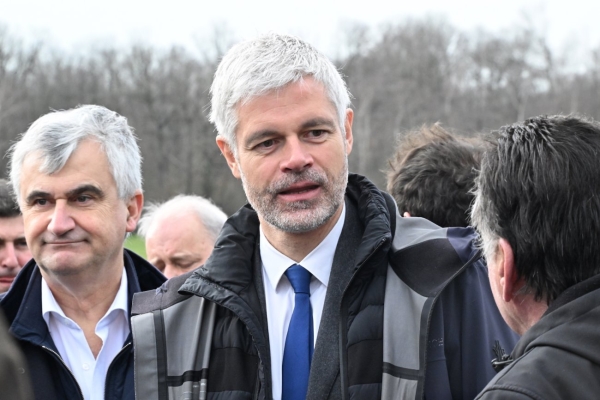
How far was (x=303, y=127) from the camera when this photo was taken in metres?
3.20

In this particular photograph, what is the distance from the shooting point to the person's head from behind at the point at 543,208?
215cm

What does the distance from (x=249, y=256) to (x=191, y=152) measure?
4853 cm

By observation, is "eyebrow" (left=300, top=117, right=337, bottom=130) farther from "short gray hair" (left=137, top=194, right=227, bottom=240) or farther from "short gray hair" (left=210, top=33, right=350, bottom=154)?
"short gray hair" (left=137, top=194, right=227, bottom=240)

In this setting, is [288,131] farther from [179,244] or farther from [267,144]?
[179,244]

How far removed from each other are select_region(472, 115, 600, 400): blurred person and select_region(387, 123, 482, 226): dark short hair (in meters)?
1.31

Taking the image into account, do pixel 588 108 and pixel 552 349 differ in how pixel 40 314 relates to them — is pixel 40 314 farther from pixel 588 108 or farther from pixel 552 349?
pixel 588 108

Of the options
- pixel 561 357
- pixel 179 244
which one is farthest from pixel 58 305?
pixel 561 357

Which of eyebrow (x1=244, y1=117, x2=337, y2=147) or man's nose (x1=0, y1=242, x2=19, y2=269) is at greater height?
eyebrow (x1=244, y1=117, x2=337, y2=147)

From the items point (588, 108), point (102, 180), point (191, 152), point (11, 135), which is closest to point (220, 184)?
point (191, 152)

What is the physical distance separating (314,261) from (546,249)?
1212 mm

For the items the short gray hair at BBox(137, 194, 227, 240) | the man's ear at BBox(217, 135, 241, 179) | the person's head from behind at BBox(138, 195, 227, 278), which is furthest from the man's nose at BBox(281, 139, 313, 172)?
the short gray hair at BBox(137, 194, 227, 240)

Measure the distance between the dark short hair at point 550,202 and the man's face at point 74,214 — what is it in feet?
6.28

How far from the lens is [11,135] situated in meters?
48.2

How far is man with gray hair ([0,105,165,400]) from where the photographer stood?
338 cm
